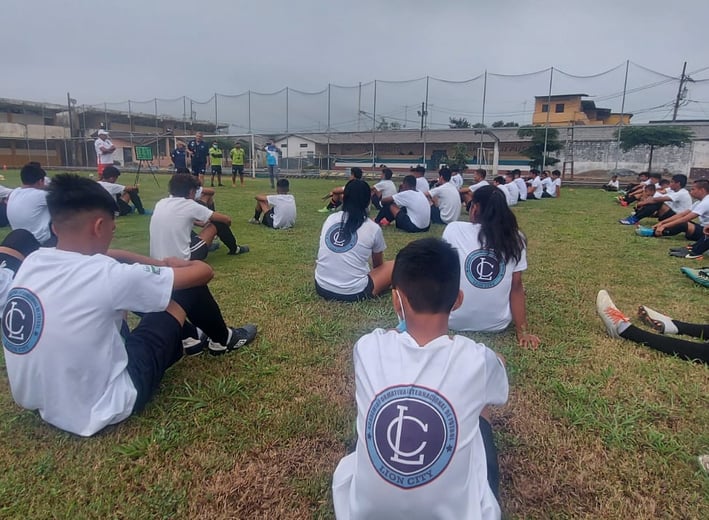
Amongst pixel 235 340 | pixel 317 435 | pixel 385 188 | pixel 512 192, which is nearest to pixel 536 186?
pixel 512 192

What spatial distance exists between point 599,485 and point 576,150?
29.3 metres

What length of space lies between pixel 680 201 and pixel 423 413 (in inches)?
380

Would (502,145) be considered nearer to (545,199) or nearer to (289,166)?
(289,166)

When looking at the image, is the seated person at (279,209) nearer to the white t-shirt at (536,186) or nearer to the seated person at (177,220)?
the seated person at (177,220)

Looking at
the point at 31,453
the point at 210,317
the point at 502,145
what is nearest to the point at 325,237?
the point at 210,317

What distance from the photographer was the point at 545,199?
15.3 metres

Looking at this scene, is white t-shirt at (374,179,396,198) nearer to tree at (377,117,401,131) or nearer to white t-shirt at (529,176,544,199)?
white t-shirt at (529,176,544,199)

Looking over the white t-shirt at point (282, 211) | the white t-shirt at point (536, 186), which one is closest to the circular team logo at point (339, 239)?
the white t-shirt at point (282, 211)

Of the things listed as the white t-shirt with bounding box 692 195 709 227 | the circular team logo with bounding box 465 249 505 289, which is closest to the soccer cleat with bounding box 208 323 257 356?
the circular team logo with bounding box 465 249 505 289

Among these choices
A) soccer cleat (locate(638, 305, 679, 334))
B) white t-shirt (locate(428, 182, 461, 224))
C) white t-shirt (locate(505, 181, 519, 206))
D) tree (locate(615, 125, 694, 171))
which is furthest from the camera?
tree (locate(615, 125, 694, 171))

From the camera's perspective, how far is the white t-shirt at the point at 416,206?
25.7 ft

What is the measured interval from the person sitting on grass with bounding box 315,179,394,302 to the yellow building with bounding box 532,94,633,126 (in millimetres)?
23256

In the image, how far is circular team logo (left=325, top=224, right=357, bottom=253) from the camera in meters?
3.98

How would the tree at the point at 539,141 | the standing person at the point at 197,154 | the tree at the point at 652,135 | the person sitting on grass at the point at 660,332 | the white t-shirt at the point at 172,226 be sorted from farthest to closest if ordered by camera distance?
the tree at the point at 539,141 → the tree at the point at 652,135 → the standing person at the point at 197,154 → the white t-shirt at the point at 172,226 → the person sitting on grass at the point at 660,332
